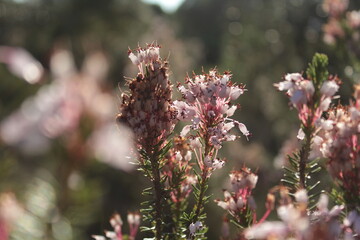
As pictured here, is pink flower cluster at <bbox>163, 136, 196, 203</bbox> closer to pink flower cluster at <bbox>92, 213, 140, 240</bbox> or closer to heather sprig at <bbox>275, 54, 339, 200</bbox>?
pink flower cluster at <bbox>92, 213, 140, 240</bbox>

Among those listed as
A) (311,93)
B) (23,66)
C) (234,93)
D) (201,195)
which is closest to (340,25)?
(234,93)

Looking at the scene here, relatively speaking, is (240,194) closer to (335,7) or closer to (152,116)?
(152,116)

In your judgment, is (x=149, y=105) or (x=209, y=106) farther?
(x=209, y=106)

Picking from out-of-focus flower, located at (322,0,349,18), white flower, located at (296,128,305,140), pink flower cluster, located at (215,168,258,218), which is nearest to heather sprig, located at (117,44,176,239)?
pink flower cluster, located at (215,168,258,218)

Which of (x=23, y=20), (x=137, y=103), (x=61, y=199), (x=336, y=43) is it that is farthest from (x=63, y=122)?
(x=23, y=20)

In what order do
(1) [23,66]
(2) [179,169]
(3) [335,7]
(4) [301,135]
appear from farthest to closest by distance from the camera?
(3) [335,7] < (2) [179,169] < (4) [301,135] < (1) [23,66]

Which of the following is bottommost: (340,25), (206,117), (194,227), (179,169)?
(194,227)
